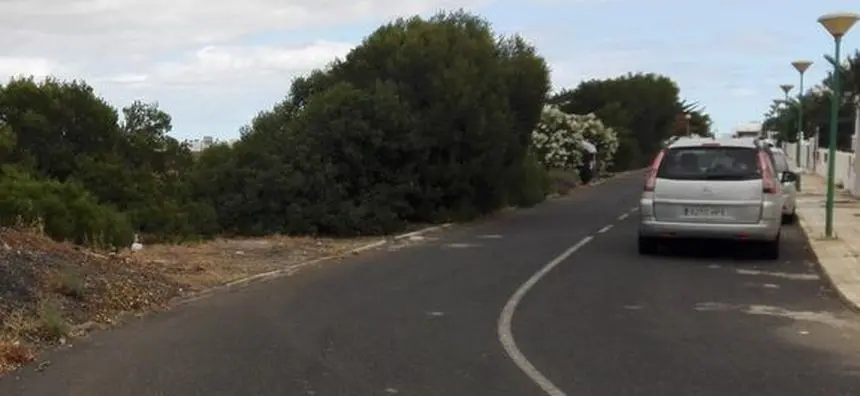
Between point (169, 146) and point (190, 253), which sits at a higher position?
point (169, 146)

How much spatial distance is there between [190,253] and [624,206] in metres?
16.9

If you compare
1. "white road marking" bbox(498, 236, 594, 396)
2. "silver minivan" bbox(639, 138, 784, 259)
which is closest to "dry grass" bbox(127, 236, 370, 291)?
"white road marking" bbox(498, 236, 594, 396)

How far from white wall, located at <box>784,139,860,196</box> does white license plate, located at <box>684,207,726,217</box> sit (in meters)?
17.8

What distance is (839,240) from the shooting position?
61.2 feet

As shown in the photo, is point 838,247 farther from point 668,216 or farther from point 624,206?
point 624,206

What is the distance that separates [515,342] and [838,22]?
11850 millimetres

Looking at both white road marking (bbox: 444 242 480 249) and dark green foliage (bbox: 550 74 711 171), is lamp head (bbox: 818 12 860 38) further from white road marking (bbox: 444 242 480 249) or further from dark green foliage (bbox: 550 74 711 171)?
dark green foliage (bbox: 550 74 711 171)

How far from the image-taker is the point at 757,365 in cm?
851

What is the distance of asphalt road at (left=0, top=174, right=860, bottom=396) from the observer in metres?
7.71

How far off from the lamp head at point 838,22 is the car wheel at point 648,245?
5183 millimetres

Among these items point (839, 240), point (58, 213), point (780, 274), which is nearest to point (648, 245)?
point (780, 274)

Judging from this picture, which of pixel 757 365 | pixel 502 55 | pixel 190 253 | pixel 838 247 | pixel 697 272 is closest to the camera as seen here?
pixel 757 365

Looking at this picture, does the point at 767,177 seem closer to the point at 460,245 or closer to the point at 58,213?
the point at 460,245

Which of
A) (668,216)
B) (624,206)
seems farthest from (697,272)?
(624,206)
